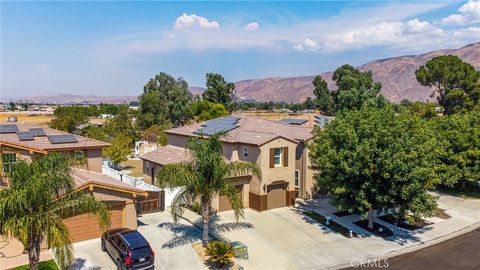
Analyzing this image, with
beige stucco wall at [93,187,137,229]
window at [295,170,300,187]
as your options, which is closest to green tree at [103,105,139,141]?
window at [295,170,300,187]

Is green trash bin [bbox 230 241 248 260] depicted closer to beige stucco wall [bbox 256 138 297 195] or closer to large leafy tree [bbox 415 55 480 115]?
beige stucco wall [bbox 256 138 297 195]

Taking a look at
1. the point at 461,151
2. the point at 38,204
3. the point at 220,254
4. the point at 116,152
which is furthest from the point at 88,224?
the point at 461,151

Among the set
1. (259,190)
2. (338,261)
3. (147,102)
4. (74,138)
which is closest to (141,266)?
(338,261)

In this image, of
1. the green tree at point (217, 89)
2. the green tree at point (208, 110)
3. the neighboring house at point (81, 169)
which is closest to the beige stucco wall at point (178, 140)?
the neighboring house at point (81, 169)

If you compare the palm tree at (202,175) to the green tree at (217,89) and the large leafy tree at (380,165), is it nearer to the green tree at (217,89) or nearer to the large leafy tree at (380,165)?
the large leafy tree at (380,165)

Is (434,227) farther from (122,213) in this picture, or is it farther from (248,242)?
(122,213)

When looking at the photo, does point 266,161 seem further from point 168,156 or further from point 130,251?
point 130,251

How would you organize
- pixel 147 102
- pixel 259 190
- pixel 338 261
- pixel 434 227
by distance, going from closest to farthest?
1. pixel 338 261
2. pixel 434 227
3. pixel 259 190
4. pixel 147 102
